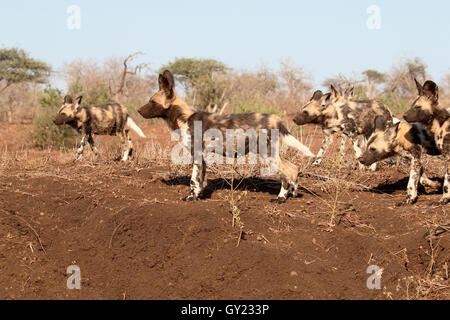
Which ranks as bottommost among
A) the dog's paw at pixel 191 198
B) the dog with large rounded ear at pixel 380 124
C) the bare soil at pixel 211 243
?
the bare soil at pixel 211 243

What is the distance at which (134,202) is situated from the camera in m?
5.65

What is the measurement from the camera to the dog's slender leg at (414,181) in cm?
598

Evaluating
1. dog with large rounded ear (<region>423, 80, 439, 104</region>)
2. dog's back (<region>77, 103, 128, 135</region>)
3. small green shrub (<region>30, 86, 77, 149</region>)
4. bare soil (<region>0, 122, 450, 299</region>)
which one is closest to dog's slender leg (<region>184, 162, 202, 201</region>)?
bare soil (<region>0, 122, 450, 299</region>)

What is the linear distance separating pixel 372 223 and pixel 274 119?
1.56m

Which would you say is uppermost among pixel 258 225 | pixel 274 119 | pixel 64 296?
pixel 274 119

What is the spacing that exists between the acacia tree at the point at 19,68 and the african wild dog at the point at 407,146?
72.1ft

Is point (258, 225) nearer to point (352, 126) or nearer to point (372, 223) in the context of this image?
point (372, 223)

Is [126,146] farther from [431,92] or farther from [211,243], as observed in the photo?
[431,92]

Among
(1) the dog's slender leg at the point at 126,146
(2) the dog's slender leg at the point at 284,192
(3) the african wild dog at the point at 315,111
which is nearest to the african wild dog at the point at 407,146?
(2) the dog's slender leg at the point at 284,192

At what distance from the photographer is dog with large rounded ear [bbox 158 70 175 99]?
6262 mm

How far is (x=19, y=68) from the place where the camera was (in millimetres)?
25234

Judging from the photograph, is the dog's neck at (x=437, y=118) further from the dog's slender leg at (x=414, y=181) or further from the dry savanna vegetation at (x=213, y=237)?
the dry savanna vegetation at (x=213, y=237)

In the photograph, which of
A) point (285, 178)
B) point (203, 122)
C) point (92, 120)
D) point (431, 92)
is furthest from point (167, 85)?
point (92, 120)
